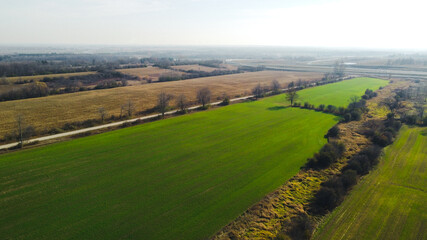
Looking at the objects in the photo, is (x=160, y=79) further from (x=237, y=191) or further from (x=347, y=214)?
(x=347, y=214)

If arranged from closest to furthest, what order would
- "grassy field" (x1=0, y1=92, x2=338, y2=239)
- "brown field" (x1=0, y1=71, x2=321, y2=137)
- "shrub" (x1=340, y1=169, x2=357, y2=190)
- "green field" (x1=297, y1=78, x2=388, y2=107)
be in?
"grassy field" (x1=0, y1=92, x2=338, y2=239), "shrub" (x1=340, y1=169, x2=357, y2=190), "brown field" (x1=0, y1=71, x2=321, y2=137), "green field" (x1=297, y1=78, x2=388, y2=107)

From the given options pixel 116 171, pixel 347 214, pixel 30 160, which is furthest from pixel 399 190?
pixel 30 160

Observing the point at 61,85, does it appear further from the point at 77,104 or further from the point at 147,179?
the point at 147,179

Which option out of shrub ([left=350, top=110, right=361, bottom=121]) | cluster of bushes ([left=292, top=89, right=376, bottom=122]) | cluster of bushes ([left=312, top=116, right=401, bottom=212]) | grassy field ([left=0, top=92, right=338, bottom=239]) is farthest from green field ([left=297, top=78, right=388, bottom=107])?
grassy field ([left=0, top=92, right=338, bottom=239])

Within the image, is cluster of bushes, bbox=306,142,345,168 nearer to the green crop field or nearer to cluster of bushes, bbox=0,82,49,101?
the green crop field

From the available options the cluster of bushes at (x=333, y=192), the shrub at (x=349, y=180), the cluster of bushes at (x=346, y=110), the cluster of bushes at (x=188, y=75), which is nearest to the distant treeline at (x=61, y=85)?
the cluster of bushes at (x=188, y=75)
